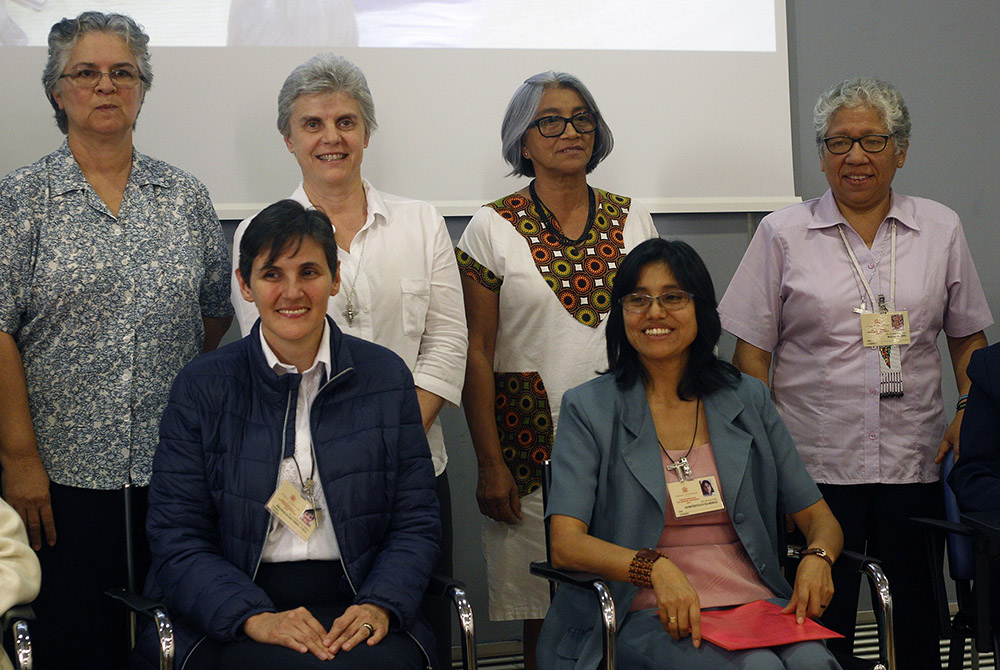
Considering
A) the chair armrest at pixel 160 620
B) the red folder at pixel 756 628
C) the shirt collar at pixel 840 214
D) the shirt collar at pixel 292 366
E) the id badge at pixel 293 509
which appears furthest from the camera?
the shirt collar at pixel 840 214

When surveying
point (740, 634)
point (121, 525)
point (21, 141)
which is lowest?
point (740, 634)

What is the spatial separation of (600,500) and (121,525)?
3.64 feet

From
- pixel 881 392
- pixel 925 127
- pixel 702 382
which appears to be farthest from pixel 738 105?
pixel 702 382

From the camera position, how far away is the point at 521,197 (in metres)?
2.72

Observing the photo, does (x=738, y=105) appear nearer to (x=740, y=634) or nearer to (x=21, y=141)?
(x=740, y=634)

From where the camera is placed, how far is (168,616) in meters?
1.80

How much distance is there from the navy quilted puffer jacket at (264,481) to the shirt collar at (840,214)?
1269 millimetres

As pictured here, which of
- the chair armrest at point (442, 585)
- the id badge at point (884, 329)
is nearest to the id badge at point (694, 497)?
Result: the chair armrest at point (442, 585)

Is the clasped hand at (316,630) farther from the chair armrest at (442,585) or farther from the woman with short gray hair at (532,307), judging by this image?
the woman with short gray hair at (532,307)

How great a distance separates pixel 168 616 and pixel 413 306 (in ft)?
3.17

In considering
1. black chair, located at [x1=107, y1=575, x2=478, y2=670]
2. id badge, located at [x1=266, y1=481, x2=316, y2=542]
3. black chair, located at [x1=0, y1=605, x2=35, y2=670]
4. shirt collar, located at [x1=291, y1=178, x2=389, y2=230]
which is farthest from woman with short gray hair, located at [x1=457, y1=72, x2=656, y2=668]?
black chair, located at [x1=0, y1=605, x2=35, y2=670]

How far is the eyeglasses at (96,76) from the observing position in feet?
7.47

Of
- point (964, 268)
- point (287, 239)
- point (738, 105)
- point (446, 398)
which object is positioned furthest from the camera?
point (738, 105)

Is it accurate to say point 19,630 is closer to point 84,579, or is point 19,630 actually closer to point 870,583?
point 84,579
